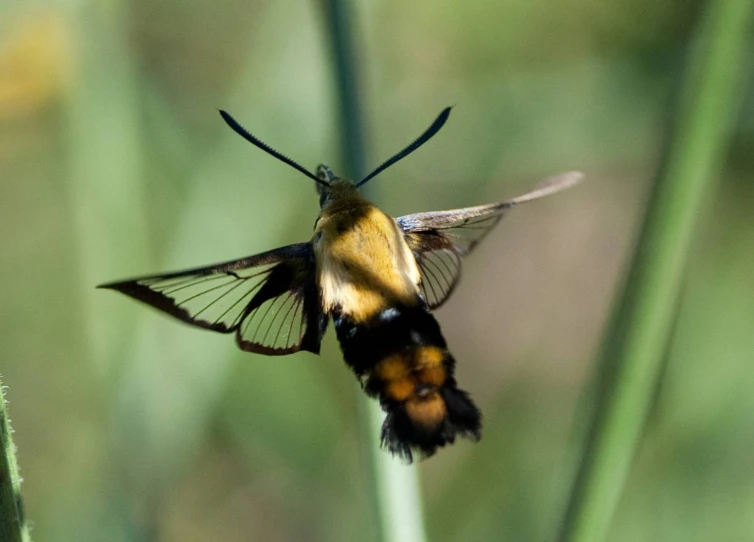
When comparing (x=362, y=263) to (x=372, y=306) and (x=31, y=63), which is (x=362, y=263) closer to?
(x=372, y=306)

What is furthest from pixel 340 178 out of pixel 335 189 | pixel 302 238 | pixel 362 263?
pixel 302 238

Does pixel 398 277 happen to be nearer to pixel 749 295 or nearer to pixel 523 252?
pixel 749 295

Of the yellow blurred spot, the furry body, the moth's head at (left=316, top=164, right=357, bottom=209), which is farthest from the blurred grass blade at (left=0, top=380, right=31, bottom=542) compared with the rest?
the yellow blurred spot

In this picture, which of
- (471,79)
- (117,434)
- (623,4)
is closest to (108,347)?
(117,434)

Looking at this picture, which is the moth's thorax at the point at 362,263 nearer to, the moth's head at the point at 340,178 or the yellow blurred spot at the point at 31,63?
the moth's head at the point at 340,178

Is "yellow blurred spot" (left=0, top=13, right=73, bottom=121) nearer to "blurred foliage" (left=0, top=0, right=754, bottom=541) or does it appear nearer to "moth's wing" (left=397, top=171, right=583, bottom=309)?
"blurred foliage" (left=0, top=0, right=754, bottom=541)

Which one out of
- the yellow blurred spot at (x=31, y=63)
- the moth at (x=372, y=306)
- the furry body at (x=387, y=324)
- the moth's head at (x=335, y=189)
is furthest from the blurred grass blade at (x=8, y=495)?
the yellow blurred spot at (x=31, y=63)
